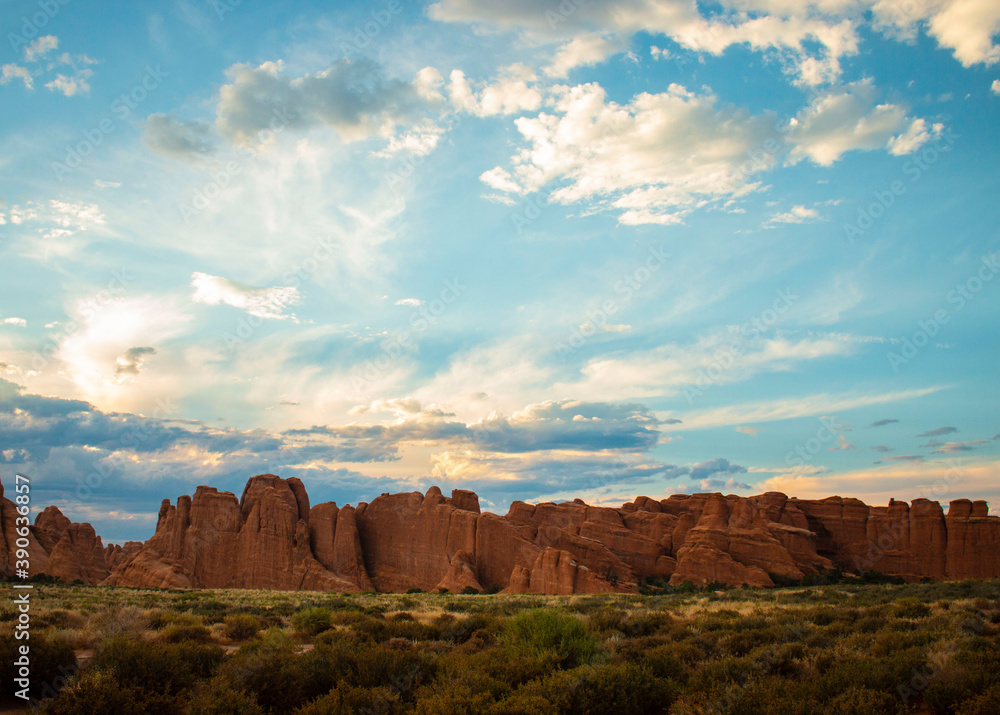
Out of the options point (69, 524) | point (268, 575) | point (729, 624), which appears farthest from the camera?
point (69, 524)

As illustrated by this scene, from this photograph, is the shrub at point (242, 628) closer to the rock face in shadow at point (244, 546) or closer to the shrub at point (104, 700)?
the shrub at point (104, 700)

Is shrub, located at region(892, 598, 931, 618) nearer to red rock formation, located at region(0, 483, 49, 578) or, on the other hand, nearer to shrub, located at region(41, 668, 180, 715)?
shrub, located at region(41, 668, 180, 715)

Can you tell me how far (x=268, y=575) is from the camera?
233ft

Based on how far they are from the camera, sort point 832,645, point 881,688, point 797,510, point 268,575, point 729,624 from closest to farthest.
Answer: point 881,688
point 832,645
point 729,624
point 268,575
point 797,510

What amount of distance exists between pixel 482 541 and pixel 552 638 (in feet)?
190

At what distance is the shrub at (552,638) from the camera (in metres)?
14.2

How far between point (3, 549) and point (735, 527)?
80331 millimetres

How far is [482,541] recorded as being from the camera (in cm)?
7062

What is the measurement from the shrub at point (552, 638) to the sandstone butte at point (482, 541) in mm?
45097

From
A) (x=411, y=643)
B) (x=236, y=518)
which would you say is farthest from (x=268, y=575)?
(x=411, y=643)

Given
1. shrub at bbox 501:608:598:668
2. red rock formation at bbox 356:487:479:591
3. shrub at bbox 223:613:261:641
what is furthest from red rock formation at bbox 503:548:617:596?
shrub at bbox 501:608:598:668

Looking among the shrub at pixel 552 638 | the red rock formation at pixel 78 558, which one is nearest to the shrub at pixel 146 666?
the shrub at pixel 552 638

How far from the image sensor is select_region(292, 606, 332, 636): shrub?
1912cm

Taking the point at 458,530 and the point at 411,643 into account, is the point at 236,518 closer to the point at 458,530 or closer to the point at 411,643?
the point at 458,530
